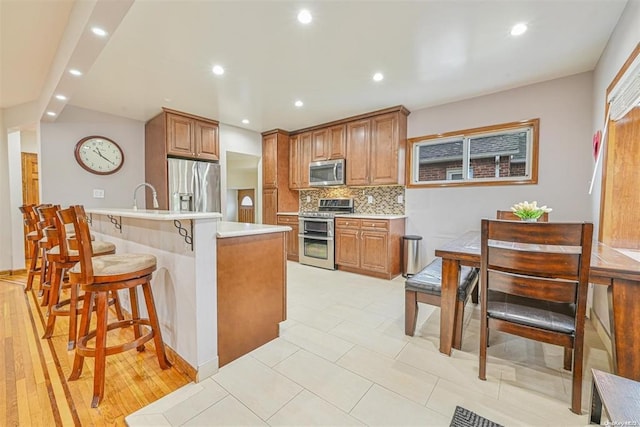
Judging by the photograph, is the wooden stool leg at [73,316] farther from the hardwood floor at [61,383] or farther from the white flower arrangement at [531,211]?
the white flower arrangement at [531,211]

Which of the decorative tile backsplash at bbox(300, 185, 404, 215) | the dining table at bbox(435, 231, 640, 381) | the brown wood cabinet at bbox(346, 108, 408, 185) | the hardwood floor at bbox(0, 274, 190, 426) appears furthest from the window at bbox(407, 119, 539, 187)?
the hardwood floor at bbox(0, 274, 190, 426)

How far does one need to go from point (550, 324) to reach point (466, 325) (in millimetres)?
1028

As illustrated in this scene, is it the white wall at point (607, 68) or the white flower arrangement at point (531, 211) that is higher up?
the white wall at point (607, 68)

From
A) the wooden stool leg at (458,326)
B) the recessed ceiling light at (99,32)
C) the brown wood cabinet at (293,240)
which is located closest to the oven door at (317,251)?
the brown wood cabinet at (293,240)

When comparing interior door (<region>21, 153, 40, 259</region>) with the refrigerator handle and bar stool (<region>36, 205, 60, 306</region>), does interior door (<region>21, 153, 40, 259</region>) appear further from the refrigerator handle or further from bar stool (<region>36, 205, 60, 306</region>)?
the refrigerator handle

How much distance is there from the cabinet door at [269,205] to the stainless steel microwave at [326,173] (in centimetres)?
81

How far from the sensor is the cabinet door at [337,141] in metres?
4.54

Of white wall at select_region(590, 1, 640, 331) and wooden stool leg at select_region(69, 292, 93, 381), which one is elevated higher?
white wall at select_region(590, 1, 640, 331)

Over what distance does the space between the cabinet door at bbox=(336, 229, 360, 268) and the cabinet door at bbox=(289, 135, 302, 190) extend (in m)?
Answer: 1.53

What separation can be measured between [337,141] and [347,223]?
1.49 m

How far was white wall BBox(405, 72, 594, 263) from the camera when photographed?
9.57ft

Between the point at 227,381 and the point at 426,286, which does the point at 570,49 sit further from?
the point at 227,381

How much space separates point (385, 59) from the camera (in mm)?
2623

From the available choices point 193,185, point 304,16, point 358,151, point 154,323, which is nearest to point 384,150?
point 358,151
